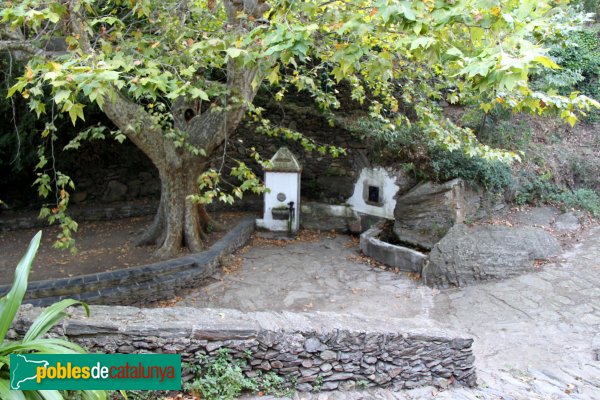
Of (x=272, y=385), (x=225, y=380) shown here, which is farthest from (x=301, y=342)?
(x=225, y=380)

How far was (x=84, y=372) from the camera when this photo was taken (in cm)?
234

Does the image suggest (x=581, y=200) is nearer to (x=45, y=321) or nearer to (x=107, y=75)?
(x=107, y=75)

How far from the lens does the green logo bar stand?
2230 millimetres

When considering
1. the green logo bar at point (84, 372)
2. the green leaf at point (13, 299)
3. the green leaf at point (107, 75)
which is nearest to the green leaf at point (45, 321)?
the green leaf at point (13, 299)

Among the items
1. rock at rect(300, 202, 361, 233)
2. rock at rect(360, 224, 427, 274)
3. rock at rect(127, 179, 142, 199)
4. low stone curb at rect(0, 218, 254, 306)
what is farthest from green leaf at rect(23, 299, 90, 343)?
rock at rect(127, 179, 142, 199)

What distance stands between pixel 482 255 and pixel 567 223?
2804mm

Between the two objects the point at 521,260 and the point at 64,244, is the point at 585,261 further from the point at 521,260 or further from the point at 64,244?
the point at 64,244

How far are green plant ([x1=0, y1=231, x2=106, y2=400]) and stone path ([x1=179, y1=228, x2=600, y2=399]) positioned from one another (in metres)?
1.67

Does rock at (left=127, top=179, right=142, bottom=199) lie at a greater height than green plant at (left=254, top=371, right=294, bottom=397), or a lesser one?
greater

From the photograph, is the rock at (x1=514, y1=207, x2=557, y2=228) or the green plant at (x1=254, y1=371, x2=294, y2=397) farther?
the rock at (x1=514, y1=207, x2=557, y2=228)

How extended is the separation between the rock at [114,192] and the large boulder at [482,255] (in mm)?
7055

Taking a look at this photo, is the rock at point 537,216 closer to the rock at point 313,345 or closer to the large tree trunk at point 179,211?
the large tree trunk at point 179,211

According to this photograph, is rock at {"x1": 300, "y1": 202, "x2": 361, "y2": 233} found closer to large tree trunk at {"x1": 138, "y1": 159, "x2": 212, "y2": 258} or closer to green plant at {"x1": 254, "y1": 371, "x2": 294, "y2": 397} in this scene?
large tree trunk at {"x1": 138, "y1": 159, "x2": 212, "y2": 258}

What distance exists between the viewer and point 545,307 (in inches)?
218
